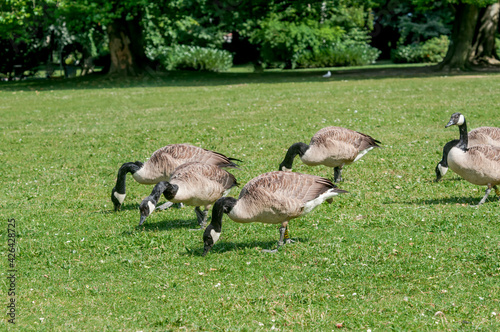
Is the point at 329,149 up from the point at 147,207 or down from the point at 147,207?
up

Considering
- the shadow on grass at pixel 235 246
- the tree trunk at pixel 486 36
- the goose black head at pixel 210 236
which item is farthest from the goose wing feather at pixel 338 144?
the tree trunk at pixel 486 36

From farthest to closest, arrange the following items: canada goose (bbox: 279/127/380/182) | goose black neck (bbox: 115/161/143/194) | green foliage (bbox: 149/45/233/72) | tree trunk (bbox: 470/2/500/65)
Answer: green foliage (bbox: 149/45/233/72) → tree trunk (bbox: 470/2/500/65) → canada goose (bbox: 279/127/380/182) → goose black neck (bbox: 115/161/143/194)


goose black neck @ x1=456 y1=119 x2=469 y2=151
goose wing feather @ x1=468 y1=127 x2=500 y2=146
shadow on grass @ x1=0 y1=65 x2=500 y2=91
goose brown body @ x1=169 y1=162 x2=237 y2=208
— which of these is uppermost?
goose black neck @ x1=456 y1=119 x2=469 y2=151

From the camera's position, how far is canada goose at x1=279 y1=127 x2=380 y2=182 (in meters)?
11.4

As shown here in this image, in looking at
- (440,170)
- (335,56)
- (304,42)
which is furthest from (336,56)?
(440,170)

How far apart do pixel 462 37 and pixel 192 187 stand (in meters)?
34.7

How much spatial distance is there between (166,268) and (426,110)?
51.9 feet

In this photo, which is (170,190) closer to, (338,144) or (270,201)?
(270,201)

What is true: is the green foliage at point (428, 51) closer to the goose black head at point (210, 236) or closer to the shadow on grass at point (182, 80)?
the shadow on grass at point (182, 80)

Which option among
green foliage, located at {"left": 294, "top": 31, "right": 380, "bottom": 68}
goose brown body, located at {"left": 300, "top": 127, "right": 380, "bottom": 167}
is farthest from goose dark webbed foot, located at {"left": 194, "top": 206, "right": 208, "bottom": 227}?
green foliage, located at {"left": 294, "top": 31, "right": 380, "bottom": 68}

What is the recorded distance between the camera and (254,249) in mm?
8477

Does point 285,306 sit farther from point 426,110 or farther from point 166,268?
point 426,110

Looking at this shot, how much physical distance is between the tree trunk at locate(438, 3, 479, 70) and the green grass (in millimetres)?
22318

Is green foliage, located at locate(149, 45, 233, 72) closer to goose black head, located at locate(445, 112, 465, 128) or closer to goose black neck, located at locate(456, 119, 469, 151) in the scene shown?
goose black head, located at locate(445, 112, 465, 128)
